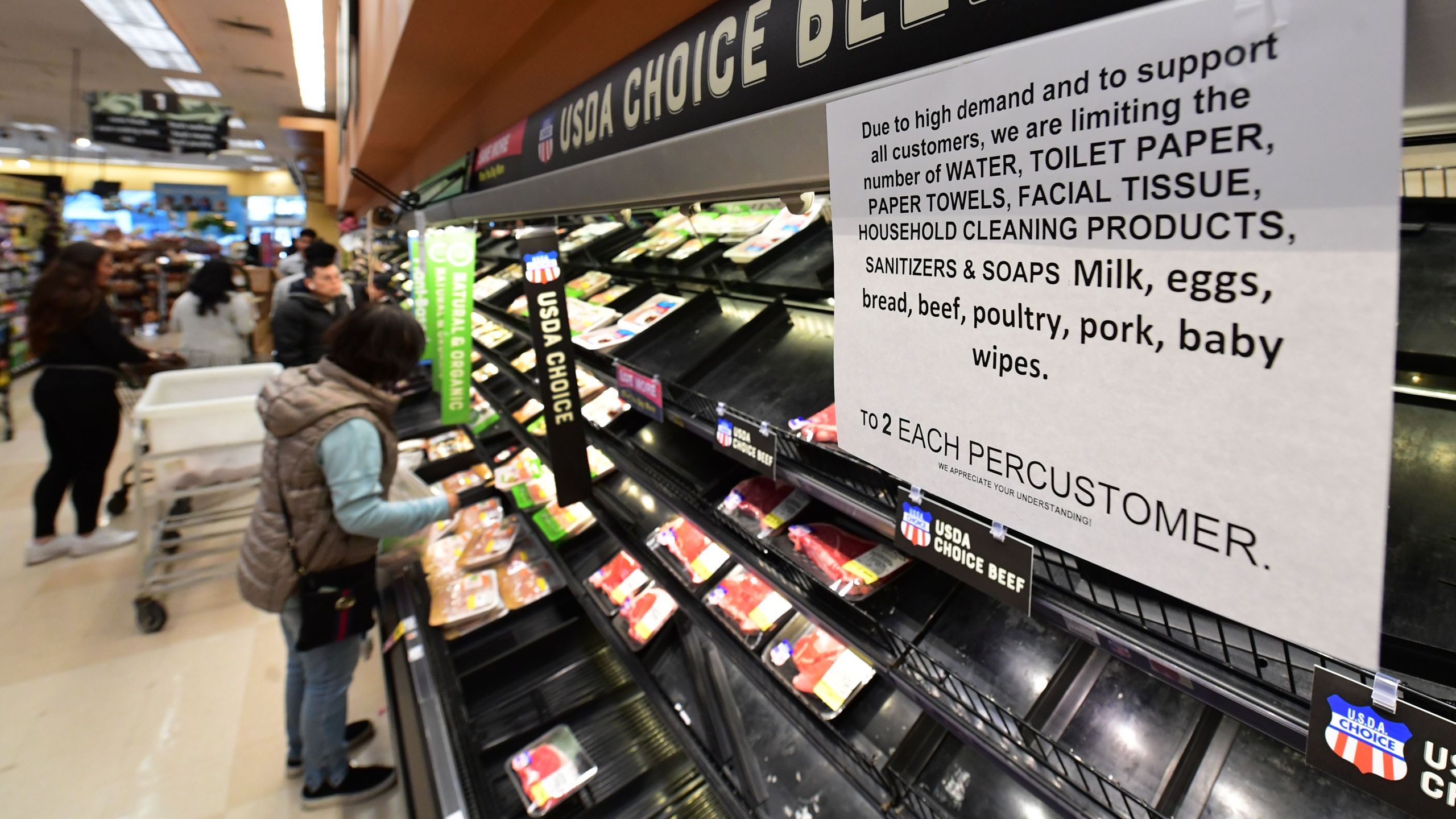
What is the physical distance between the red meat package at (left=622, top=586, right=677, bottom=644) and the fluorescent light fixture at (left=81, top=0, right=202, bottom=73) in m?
7.04

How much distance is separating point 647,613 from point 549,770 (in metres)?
0.50

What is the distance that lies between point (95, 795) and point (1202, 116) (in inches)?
142

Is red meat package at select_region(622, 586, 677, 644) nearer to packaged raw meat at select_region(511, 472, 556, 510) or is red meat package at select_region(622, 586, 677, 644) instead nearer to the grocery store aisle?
packaged raw meat at select_region(511, 472, 556, 510)

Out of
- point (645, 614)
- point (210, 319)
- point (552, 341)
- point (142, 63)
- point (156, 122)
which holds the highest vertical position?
point (142, 63)

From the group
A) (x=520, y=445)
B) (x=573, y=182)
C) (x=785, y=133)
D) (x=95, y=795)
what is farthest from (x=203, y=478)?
(x=785, y=133)

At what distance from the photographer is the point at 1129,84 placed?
376 mm

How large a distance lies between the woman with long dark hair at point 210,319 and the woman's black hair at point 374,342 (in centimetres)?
389

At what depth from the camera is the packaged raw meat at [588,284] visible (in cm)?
251

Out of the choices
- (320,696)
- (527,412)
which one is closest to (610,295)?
(527,412)

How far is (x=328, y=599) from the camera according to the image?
205 centimetres

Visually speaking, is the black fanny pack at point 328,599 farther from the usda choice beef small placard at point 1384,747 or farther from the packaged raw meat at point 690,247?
the usda choice beef small placard at point 1384,747

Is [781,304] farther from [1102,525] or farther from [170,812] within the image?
[170,812]

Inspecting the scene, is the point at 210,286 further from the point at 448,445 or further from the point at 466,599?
the point at 466,599

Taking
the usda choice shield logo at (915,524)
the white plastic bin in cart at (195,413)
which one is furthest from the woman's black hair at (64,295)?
the usda choice shield logo at (915,524)
